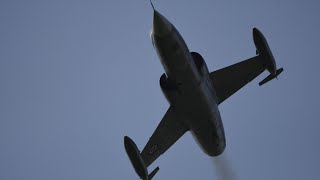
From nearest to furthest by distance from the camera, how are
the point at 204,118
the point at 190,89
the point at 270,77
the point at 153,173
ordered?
the point at 190,89, the point at 204,118, the point at 270,77, the point at 153,173

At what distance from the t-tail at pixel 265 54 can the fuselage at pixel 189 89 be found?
11.6 feet

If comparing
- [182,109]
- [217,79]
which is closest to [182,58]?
[182,109]

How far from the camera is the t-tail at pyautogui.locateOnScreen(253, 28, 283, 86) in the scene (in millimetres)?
28484

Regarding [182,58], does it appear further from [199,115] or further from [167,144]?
[167,144]

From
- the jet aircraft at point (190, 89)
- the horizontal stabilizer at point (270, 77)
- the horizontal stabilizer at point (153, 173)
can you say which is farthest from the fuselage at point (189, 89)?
the horizontal stabilizer at point (153, 173)

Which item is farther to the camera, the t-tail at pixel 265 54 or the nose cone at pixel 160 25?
the t-tail at pixel 265 54

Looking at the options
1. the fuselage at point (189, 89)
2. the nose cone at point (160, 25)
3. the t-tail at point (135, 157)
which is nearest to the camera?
the nose cone at point (160, 25)

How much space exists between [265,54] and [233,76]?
3051mm

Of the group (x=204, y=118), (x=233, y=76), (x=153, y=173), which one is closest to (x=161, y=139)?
(x=153, y=173)

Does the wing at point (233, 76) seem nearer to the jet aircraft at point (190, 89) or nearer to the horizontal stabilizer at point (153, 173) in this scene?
the jet aircraft at point (190, 89)

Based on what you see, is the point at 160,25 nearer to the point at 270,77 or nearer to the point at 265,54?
the point at 265,54

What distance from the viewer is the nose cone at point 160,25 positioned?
78.5ft

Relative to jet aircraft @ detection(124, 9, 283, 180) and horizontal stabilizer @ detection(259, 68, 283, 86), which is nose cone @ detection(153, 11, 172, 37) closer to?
jet aircraft @ detection(124, 9, 283, 180)

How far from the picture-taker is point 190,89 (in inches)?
1048
